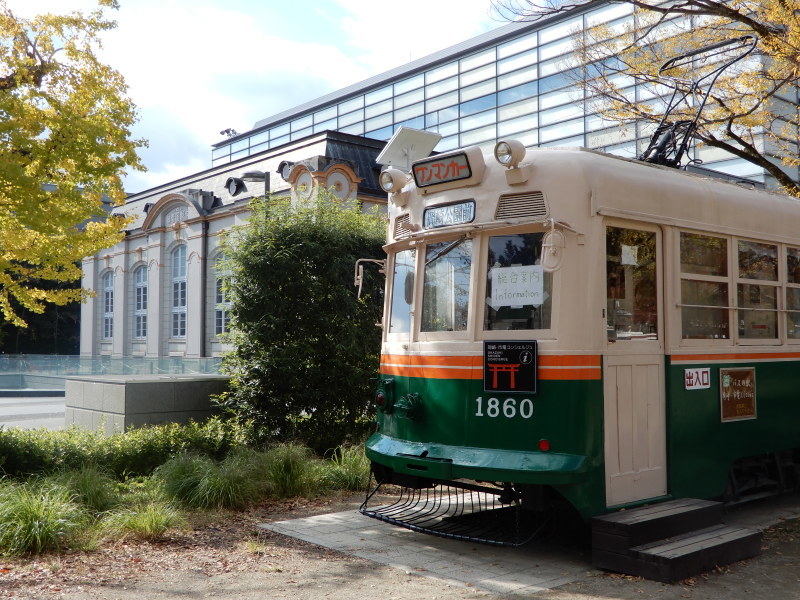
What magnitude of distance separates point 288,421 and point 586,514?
5.46 m

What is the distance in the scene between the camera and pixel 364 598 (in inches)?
211

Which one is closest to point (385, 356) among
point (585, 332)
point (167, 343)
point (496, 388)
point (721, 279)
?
point (496, 388)

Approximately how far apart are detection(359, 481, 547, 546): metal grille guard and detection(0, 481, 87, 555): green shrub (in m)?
2.45

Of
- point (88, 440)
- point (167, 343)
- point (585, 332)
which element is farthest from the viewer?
point (167, 343)

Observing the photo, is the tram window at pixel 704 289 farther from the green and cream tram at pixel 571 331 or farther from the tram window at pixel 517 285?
the tram window at pixel 517 285

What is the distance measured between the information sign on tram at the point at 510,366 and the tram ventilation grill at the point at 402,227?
1.41m

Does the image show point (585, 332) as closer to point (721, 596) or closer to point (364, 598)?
point (721, 596)

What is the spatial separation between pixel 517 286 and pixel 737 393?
8.53 feet

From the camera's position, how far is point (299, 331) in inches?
429

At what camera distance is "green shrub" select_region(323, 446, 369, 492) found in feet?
29.7

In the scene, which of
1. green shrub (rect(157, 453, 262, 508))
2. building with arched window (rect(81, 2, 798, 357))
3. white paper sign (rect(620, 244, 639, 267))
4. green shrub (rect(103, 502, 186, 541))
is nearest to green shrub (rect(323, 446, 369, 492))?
green shrub (rect(157, 453, 262, 508))

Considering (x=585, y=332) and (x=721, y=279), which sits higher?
(x=721, y=279)

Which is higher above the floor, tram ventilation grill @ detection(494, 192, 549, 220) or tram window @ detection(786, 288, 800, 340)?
tram ventilation grill @ detection(494, 192, 549, 220)

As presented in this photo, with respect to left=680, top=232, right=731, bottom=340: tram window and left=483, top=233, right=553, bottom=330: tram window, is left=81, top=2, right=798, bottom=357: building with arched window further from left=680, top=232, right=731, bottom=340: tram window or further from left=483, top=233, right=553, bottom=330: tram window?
left=483, top=233, right=553, bottom=330: tram window
